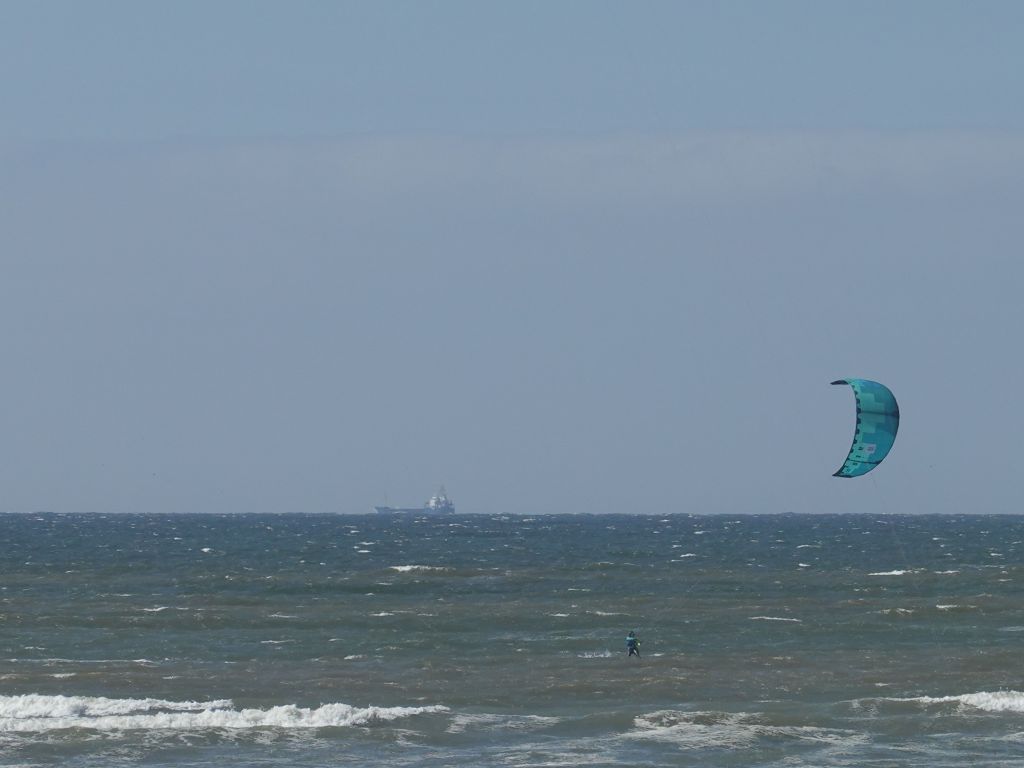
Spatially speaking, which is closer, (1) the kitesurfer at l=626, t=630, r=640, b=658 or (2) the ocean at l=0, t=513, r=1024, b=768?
Answer: (2) the ocean at l=0, t=513, r=1024, b=768

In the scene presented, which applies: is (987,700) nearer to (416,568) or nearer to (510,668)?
(510,668)

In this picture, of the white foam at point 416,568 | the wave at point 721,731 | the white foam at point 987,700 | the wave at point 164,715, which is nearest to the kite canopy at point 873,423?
the white foam at point 987,700

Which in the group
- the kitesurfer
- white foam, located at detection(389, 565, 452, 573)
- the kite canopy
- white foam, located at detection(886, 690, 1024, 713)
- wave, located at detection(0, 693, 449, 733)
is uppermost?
the kite canopy

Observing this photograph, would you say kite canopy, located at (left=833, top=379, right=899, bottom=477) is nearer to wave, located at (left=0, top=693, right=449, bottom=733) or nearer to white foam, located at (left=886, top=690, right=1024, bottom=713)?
white foam, located at (left=886, top=690, right=1024, bottom=713)

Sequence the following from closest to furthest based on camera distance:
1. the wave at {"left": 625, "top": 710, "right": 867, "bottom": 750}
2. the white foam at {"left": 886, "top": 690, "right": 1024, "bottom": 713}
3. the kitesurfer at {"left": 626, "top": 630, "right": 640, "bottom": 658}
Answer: the wave at {"left": 625, "top": 710, "right": 867, "bottom": 750}, the white foam at {"left": 886, "top": 690, "right": 1024, "bottom": 713}, the kitesurfer at {"left": 626, "top": 630, "right": 640, "bottom": 658}

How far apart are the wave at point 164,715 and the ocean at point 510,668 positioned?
0.31 ft

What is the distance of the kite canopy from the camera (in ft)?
129

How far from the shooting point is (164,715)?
35594mm

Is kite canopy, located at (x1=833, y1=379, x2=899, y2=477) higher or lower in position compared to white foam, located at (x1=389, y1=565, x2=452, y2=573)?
higher

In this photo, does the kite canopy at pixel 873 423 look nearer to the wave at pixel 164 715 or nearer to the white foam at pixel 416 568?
the wave at pixel 164 715

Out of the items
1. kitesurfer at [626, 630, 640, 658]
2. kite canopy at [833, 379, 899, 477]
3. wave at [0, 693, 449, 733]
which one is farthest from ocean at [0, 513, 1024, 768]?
kite canopy at [833, 379, 899, 477]

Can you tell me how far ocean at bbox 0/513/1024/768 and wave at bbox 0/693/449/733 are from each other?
9 cm

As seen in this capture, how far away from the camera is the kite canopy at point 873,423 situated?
3925 cm

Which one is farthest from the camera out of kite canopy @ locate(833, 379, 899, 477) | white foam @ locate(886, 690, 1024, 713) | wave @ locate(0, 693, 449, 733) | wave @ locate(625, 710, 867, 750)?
kite canopy @ locate(833, 379, 899, 477)
